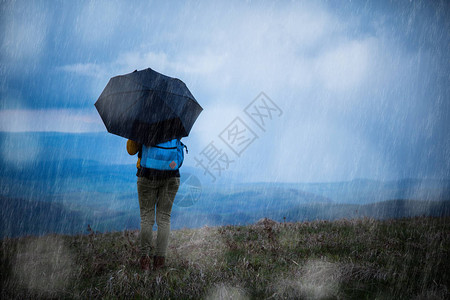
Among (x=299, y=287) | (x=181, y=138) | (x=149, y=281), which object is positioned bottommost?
(x=149, y=281)

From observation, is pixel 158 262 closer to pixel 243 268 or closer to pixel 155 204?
pixel 155 204

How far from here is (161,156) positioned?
171 inches

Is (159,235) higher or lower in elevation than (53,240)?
higher

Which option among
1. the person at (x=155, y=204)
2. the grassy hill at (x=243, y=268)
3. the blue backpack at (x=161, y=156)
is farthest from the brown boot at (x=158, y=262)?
the blue backpack at (x=161, y=156)

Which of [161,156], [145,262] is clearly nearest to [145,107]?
[161,156]

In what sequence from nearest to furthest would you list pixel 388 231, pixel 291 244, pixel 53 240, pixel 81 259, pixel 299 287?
pixel 299 287 → pixel 81 259 → pixel 291 244 → pixel 53 240 → pixel 388 231

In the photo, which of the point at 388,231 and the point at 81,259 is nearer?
the point at 81,259

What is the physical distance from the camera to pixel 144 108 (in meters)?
4.45

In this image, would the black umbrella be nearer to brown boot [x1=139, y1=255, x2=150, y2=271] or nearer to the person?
the person

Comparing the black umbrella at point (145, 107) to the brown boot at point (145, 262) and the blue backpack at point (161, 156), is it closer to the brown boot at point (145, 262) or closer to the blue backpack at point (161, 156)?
the blue backpack at point (161, 156)

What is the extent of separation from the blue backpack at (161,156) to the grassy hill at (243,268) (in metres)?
1.57

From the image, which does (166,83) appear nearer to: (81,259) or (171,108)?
(171,108)

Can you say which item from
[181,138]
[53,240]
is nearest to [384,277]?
[181,138]

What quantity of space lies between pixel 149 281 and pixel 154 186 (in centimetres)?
141
